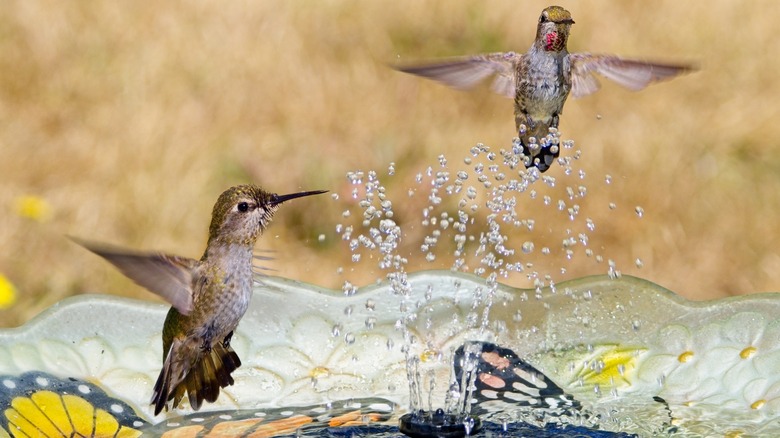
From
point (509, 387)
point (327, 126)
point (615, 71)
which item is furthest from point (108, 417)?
point (327, 126)

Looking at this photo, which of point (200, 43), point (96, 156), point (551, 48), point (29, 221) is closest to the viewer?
point (551, 48)

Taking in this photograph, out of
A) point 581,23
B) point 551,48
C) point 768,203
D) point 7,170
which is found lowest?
point 551,48

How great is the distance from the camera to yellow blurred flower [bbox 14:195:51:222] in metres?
4.73

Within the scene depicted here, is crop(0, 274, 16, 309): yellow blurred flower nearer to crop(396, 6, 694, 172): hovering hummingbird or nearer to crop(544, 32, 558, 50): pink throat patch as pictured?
crop(396, 6, 694, 172): hovering hummingbird

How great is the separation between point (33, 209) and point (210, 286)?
250cm

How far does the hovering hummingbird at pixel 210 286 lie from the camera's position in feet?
8.07

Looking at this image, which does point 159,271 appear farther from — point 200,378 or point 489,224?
point 489,224

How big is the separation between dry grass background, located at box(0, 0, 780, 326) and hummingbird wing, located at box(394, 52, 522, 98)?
175 centimetres

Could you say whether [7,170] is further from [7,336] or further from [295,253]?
[7,336]

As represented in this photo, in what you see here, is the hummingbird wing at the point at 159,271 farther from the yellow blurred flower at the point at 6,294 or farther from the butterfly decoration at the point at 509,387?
the yellow blurred flower at the point at 6,294

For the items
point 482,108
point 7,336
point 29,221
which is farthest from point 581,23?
point 7,336

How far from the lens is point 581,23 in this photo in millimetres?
5316

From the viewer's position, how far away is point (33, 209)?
475 centimetres

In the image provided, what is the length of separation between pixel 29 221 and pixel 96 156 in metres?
0.48
